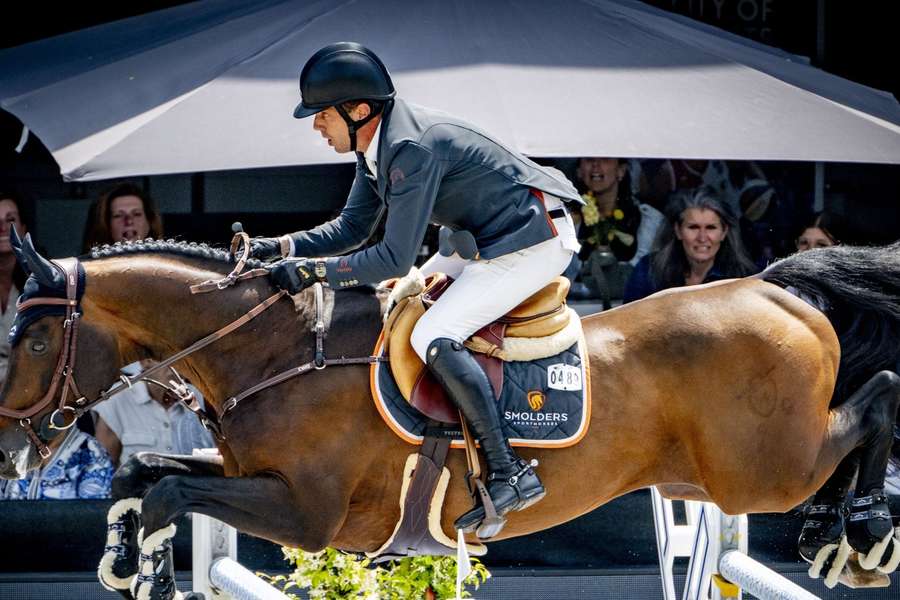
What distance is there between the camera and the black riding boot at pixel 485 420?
4.26 meters

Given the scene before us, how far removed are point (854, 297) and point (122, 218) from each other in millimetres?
3823

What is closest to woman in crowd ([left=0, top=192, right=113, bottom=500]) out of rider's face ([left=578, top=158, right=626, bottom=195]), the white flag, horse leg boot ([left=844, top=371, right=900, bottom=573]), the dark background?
the dark background

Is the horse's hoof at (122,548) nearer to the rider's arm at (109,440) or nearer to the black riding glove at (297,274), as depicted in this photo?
the black riding glove at (297,274)

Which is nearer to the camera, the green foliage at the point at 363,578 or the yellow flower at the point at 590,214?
the green foliage at the point at 363,578

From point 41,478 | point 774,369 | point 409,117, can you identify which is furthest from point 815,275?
point 41,478

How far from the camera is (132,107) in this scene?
20.0ft

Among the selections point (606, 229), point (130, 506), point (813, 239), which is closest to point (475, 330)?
point (130, 506)

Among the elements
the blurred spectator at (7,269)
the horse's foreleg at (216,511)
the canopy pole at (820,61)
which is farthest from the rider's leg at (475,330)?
the canopy pole at (820,61)

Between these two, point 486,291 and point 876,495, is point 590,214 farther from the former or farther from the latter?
A: point 486,291

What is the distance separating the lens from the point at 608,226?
7.77 meters

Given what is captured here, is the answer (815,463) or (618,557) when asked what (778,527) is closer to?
(618,557)

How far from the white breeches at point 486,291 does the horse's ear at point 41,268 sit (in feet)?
3.84

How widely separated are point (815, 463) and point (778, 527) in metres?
2.04

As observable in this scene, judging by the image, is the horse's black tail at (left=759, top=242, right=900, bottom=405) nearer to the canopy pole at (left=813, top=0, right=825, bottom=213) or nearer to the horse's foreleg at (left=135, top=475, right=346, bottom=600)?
the horse's foreleg at (left=135, top=475, right=346, bottom=600)
